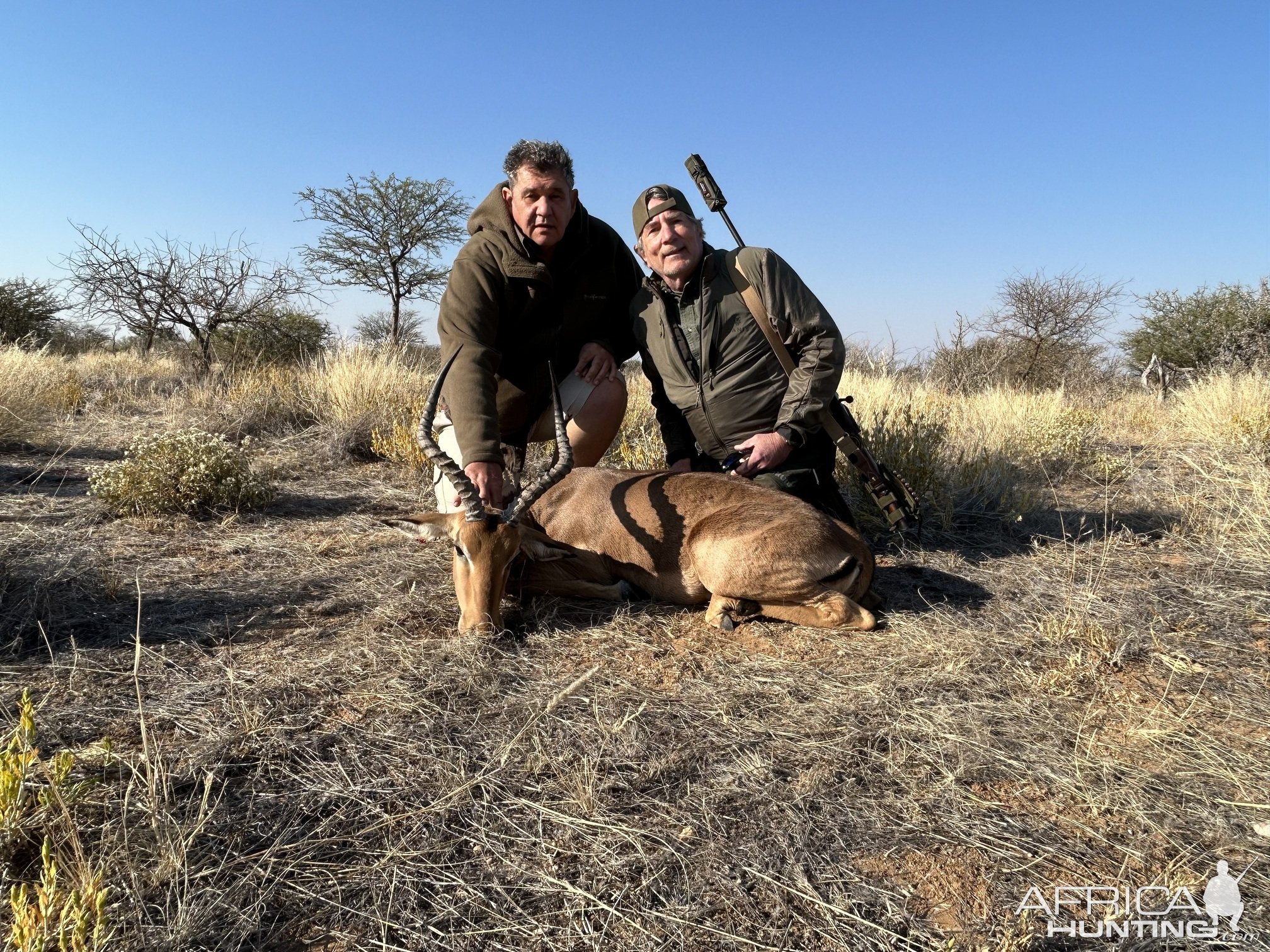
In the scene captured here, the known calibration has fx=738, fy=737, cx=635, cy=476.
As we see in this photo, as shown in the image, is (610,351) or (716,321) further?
(610,351)

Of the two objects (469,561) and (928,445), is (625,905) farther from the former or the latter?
(928,445)

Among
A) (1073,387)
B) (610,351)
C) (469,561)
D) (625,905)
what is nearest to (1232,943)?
(625,905)

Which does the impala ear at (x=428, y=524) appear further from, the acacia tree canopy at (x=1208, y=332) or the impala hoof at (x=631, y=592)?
the acacia tree canopy at (x=1208, y=332)

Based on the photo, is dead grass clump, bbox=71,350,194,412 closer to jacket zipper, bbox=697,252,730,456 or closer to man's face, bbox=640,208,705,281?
man's face, bbox=640,208,705,281

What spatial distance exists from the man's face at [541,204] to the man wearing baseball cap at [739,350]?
53 centimetres

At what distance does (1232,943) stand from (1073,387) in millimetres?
16583

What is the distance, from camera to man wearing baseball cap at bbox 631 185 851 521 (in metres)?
5.01

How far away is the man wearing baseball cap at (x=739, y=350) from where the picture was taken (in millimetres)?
5008

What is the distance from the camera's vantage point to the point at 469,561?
4203mm

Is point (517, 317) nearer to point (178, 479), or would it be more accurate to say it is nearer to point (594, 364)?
point (594, 364)

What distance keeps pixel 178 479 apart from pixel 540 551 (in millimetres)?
3613

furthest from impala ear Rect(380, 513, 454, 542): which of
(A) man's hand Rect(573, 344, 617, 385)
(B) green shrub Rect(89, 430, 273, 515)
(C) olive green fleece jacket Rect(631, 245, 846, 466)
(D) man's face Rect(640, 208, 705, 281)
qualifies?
(B) green shrub Rect(89, 430, 273, 515)

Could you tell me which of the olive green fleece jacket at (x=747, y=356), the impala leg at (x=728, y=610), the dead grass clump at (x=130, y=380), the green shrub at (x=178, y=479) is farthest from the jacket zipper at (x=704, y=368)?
the dead grass clump at (x=130, y=380)

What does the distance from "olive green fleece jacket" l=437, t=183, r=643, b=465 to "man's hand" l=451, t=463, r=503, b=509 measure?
0.05 metres
